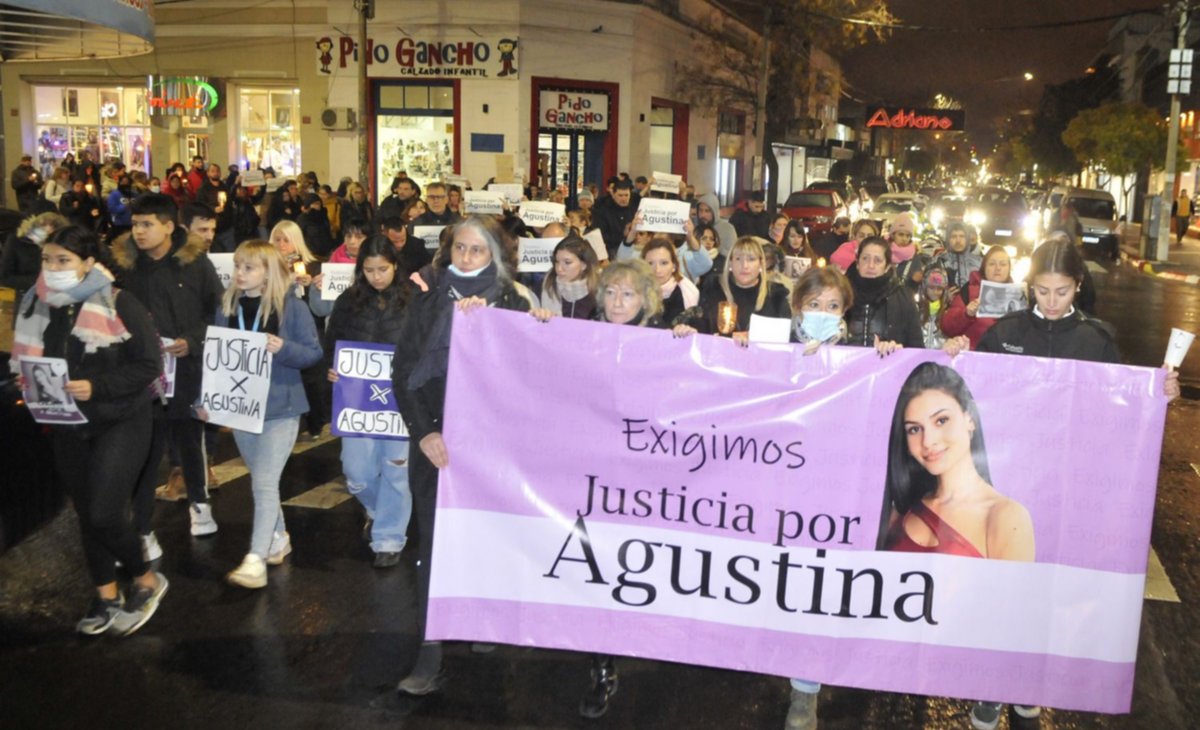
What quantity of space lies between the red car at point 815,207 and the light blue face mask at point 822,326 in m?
24.0

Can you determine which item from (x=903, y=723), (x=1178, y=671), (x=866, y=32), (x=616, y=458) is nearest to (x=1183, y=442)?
(x=1178, y=671)

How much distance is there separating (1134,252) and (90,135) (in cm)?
3178

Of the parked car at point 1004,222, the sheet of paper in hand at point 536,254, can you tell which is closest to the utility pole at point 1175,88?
the parked car at point 1004,222

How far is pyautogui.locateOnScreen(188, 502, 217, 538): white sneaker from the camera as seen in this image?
23.6 feet

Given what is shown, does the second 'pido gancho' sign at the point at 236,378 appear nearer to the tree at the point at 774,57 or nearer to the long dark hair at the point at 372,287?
the long dark hair at the point at 372,287

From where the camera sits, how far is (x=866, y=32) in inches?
1468

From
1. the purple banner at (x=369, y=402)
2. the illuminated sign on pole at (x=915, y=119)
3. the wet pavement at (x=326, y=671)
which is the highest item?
the illuminated sign on pole at (x=915, y=119)

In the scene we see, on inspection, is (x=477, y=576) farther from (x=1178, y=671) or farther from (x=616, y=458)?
(x=1178, y=671)

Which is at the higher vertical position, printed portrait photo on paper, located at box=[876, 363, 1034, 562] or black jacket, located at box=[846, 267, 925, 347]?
black jacket, located at box=[846, 267, 925, 347]

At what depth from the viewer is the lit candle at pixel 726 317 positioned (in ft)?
22.5

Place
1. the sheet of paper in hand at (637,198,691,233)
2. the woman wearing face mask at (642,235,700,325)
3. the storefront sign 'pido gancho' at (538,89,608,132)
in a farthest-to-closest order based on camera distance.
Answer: the storefront sign 'pido gancho' at (538,89,608,132) < the sheet of paper in hand at (637,198,691,233) < the woman wearing face mask at (642,235,700,325)

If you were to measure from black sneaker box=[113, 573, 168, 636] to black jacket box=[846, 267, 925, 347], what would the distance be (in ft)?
12.9

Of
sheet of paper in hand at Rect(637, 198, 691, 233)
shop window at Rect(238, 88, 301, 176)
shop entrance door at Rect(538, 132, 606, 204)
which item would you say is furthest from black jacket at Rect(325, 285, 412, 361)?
shop window at Rect(238, 88, 301, 176)

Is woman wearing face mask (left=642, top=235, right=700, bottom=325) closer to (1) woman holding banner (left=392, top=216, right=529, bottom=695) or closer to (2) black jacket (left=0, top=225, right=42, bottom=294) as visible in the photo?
(1) woman holding banner (left=392, top=216, right=529, bottom=695)
